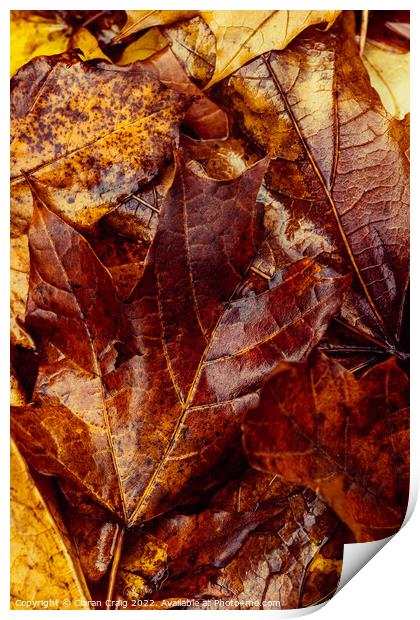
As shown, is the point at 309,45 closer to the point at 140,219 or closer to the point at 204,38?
the point at 204,38

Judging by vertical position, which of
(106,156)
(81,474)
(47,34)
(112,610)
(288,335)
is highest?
(47,34)

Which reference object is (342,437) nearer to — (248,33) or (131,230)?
(131,230)

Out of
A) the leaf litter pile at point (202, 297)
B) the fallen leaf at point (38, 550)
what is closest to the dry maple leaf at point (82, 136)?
the leaf litter pile at point (202, 297)

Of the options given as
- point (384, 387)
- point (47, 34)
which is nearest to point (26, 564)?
point (384, 387)

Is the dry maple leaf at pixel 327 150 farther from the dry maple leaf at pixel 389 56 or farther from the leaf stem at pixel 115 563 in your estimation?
the leaf stem at pixel 115 563

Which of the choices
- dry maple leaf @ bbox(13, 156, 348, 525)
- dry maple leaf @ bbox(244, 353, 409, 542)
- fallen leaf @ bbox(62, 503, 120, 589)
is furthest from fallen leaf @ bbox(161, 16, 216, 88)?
fallen leaf @ bbox(62, 503, 120, 589)

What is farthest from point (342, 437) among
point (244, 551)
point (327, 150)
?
point (327, 150)
